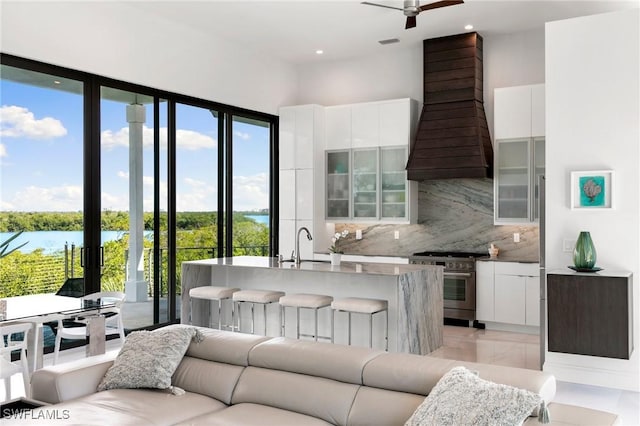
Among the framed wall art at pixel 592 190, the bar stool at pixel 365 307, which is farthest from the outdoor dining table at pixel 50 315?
the framed wall art at pixel 592 190

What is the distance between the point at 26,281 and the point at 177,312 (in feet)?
6.35

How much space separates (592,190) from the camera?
484cm

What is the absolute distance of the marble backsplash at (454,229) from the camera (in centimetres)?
746

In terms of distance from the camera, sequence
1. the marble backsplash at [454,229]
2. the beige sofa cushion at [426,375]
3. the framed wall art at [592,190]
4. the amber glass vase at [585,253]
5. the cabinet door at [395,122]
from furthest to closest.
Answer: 1. the cabinet door at [395,122]
2. the marble backsplash at [454,229]
3. the framed wall art at [592,190]
4. the amber glass vase at [585,253]
5. the beige sofa cushion at [426,375]

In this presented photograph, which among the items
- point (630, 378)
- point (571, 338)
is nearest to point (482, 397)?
point (571, 338)

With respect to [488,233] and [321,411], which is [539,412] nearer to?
[321,411]

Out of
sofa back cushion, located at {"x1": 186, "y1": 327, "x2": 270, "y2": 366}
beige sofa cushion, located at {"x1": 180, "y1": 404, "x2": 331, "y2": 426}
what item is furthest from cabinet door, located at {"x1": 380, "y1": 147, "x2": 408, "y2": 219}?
beige sofa cushion, located at {"x1": 180, "y1": 404, "x2": 331, "y2": 426}

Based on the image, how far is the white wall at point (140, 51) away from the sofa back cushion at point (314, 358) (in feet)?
12.6

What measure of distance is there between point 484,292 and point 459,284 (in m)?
0.30

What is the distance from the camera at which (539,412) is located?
2303mm

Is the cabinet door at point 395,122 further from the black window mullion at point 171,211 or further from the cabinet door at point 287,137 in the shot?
the black window mullion at point 171,211

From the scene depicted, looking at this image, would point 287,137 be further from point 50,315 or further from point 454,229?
point 50,315

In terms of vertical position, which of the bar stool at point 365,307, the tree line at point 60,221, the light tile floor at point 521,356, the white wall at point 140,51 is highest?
the white wall at point 140,51

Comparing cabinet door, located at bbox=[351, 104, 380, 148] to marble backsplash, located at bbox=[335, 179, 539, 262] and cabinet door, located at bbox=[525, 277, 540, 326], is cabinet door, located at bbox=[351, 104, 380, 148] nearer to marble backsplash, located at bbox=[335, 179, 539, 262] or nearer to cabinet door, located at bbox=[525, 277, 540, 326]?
marble backsplash, located at bbox=[335, 179, 539, 262]
